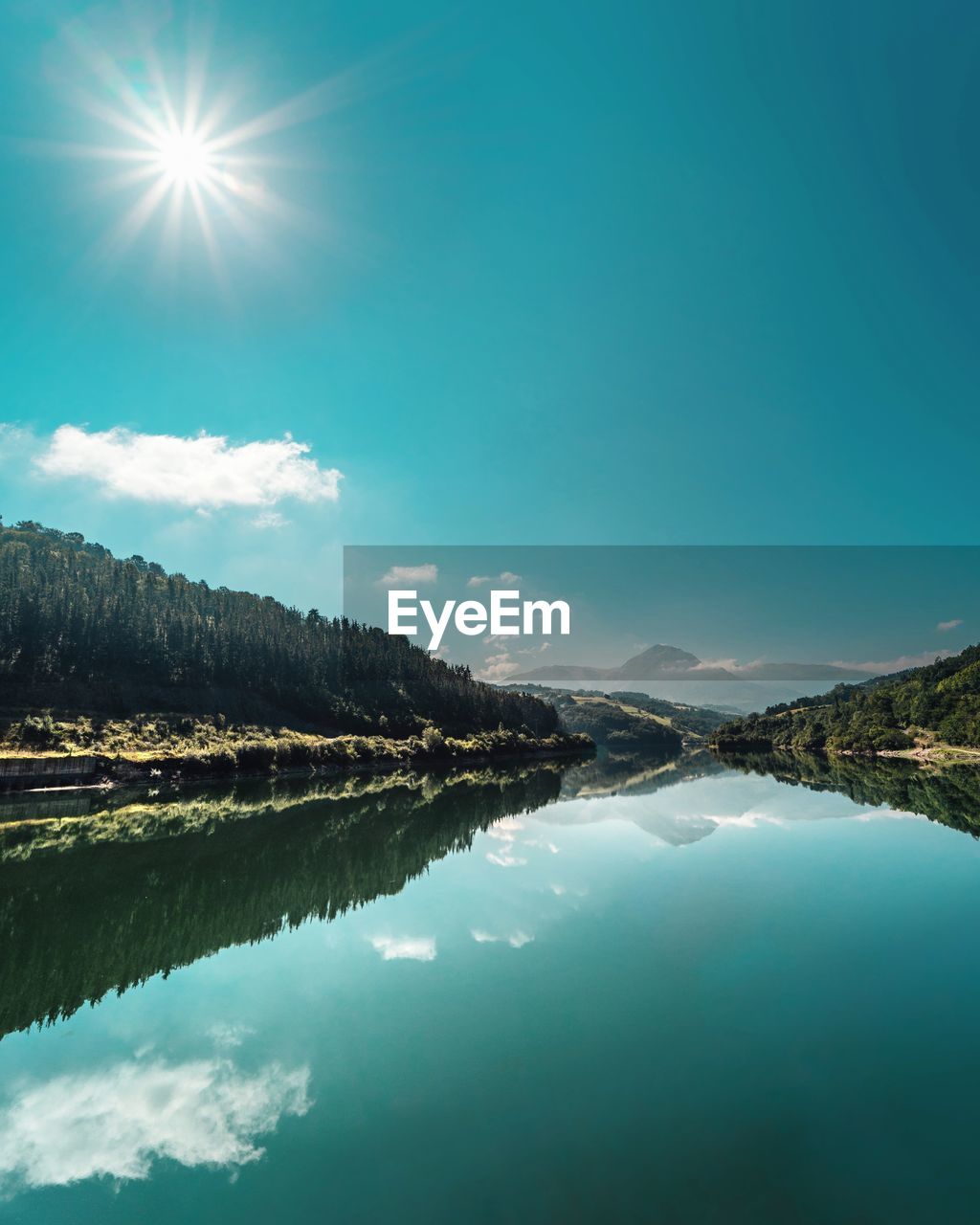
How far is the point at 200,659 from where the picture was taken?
11850cm

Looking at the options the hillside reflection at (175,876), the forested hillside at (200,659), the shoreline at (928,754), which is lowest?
the shoreline at (928,754)

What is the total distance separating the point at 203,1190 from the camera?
28.0 ft

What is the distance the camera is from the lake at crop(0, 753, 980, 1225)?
8430 mm

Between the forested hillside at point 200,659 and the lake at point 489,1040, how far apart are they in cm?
7576

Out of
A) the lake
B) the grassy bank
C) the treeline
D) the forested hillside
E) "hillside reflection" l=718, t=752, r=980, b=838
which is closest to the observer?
the lake

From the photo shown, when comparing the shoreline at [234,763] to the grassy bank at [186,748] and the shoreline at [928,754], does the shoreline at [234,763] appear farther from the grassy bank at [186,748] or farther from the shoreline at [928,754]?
the shoreline at [928,754]

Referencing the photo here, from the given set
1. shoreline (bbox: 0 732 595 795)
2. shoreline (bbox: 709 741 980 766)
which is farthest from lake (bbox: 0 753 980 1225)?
shoreline (bbox: 709 741 980 766)

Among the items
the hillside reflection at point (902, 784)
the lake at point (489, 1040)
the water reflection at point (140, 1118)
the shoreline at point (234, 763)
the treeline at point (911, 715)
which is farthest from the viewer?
the treeline at point (911, 715)

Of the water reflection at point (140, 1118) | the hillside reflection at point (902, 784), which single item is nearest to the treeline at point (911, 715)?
the hillside reflection at point (902, 784)

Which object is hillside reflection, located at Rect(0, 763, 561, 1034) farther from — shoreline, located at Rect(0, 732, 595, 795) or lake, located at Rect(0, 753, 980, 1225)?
shoreline, located at Rect(0, 732, 595, 795)

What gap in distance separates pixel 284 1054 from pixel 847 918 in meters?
21.2

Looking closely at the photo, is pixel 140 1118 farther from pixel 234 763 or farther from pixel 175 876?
pixel 234 763

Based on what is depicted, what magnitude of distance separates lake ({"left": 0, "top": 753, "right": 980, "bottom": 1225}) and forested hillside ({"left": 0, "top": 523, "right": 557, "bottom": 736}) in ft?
249

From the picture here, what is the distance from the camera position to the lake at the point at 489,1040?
843 cm
